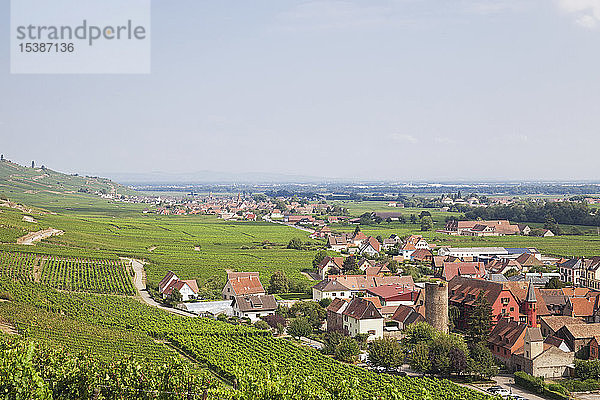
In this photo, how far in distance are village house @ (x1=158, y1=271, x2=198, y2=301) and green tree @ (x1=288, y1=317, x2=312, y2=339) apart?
1370 centimetres

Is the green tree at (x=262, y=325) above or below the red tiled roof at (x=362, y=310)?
below

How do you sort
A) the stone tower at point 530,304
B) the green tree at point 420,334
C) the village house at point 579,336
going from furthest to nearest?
the stone tower at point 530,304 → the green tree at point 420,334 → the village house at point 579,336

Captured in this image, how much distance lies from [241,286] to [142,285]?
10650 mm

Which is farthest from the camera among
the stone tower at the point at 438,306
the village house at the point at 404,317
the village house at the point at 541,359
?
the village house at the point at 404,317

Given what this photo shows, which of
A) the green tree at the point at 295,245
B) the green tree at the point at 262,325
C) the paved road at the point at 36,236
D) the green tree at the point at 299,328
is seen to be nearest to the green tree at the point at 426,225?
the green tree at the point at 295,245

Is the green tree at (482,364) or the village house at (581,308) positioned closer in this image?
the green tree at (482,364)

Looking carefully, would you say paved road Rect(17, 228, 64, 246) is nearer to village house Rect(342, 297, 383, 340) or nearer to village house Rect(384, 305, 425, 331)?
village house Rect(342, 297, 383, 340)

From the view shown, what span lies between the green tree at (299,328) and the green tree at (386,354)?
6.16 meters

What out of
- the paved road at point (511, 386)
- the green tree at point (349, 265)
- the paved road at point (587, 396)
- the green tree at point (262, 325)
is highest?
the green tree at point (349, 265)

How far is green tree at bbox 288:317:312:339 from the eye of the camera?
37.1 metres

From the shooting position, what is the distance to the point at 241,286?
4806cm

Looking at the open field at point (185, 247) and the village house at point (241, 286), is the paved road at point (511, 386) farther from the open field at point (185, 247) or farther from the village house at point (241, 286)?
the open field at point (185, 247)

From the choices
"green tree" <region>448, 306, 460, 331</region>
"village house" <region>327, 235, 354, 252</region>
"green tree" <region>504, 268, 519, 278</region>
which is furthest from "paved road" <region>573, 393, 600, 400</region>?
"village house" <region>327, 235, 354, 252</region>

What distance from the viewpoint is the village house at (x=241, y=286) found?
47625 millimetres
